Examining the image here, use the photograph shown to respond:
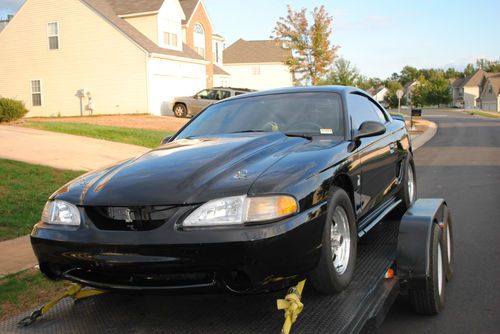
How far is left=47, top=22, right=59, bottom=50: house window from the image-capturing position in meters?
29.9

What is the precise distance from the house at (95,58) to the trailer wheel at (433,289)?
84.5 feet

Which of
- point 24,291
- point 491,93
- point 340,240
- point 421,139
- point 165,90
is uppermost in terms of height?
point 491,93

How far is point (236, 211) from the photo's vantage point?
9.40ft

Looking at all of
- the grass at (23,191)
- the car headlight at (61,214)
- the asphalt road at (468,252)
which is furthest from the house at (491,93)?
the car headlight at (61,214)

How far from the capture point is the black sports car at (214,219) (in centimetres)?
281

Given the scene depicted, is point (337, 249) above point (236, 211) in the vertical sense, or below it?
below

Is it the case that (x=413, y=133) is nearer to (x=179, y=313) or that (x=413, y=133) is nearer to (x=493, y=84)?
(x=179, y=313)

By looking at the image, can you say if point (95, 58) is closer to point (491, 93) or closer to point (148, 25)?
point (148, 25)

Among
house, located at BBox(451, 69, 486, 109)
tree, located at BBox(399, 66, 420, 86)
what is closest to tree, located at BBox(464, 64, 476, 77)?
tree, located at BBox(399, 66, 420, 86)

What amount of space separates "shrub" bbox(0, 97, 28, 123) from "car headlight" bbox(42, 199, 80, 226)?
16.6 m

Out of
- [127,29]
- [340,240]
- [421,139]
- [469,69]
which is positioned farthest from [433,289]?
[469,69]

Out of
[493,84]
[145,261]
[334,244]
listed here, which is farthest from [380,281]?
[493,84]

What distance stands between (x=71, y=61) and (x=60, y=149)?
18.2 m

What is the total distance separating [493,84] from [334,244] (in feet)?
338
